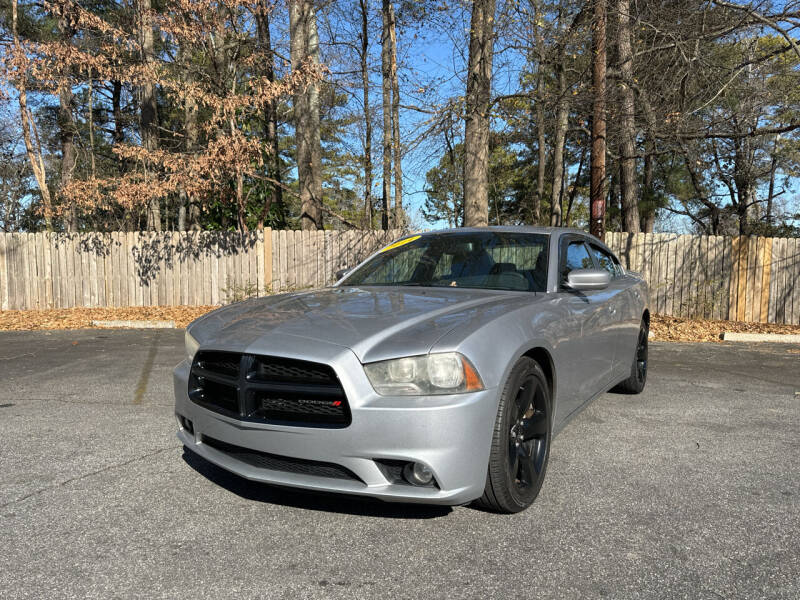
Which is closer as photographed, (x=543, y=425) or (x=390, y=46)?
(x=543, y=425)

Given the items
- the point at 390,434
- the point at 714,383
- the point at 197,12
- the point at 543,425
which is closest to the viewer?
the point at 390,434

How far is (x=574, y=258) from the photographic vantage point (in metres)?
4.43

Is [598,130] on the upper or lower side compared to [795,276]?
upper

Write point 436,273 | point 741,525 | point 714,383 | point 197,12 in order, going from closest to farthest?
point 741,525 < point 436,273 < point 714,383 < point 197,12

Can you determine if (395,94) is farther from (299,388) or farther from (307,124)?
(299,388)

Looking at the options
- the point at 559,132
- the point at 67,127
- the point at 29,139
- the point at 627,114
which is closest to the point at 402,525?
the point at 627,114

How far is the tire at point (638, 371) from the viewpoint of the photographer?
5498mm

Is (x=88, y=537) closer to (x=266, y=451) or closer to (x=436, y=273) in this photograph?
(x=266, y=451)

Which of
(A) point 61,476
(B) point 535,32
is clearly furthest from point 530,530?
(B) point 535,32

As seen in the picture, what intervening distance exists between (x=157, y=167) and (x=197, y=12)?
3.65 meters

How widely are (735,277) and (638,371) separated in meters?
8.26

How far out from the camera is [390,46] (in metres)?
18.1

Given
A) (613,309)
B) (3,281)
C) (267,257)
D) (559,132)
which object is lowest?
(3,281)

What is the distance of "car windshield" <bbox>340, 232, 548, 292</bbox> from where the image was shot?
12.9 ft
